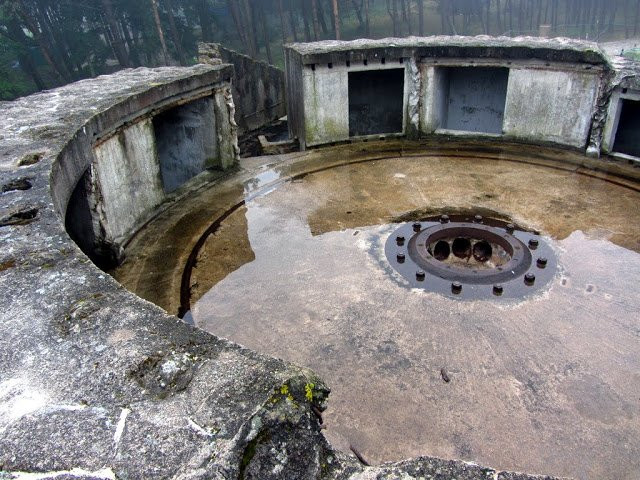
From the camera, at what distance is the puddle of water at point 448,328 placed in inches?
168

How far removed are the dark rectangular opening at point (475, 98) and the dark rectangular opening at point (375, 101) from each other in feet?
3.99

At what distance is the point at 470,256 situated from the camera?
7184 mm

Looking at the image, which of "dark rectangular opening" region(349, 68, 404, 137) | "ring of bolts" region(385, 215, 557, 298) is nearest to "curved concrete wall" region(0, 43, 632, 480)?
"ring of bolts" region(385, 215, 557, 298)

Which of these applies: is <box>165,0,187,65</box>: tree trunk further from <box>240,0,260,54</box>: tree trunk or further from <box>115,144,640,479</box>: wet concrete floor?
<box>115,144,640,479</box>: wet concrete floor

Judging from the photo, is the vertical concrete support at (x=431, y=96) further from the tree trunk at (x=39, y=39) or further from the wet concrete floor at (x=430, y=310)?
the tree trunk at (x=39, y=39)

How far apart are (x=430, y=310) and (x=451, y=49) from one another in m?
6.36

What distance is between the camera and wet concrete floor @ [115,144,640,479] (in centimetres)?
431

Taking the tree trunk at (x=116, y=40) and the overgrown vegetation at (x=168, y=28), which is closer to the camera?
the tree trunk at (x=116, y=40)

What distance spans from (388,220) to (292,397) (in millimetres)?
5309

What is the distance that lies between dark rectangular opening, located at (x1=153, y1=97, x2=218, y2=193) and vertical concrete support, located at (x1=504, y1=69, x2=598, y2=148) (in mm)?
5774

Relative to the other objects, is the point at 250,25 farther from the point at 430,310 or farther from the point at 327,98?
the point at 430,310

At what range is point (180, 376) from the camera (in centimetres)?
282

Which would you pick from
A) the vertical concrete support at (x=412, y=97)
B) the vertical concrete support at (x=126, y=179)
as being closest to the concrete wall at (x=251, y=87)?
the vertical concrete support at (x=412, y=97)

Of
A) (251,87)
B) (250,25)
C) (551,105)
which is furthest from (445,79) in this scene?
(250,25)
